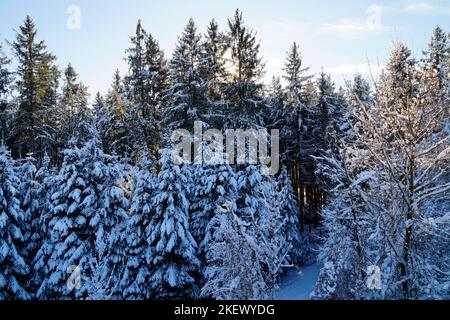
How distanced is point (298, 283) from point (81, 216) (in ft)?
51.9

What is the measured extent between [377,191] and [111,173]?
15242 millimetres

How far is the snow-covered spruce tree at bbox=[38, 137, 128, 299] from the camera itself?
17891mm

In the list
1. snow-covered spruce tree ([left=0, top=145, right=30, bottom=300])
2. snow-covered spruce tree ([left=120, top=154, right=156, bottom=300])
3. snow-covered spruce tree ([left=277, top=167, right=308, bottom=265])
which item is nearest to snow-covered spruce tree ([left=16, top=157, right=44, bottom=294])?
snow-covered spruce tree ([left=0, top=145, right=30, bottom=300])


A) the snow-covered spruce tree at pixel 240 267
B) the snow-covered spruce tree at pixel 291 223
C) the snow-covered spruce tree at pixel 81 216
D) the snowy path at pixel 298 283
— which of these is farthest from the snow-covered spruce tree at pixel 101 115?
the snow-covered spruce tree at pixel 240 267

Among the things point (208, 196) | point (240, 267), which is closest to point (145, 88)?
point (208, 196)

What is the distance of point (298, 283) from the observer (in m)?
26.7

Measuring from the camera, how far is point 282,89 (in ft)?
119

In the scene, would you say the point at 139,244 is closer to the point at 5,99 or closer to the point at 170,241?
the point at 170,241

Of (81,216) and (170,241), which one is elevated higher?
(81,216)

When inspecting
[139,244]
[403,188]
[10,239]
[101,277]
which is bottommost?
[139,244]

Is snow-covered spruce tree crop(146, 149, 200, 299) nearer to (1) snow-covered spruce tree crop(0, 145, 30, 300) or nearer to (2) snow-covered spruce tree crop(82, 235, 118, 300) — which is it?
(2) snow-covered spruce tree crop(82, 235, 118, 300)

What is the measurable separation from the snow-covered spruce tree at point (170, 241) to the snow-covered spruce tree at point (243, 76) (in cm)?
1028

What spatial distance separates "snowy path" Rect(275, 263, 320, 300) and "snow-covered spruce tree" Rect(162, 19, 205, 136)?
13.7m
